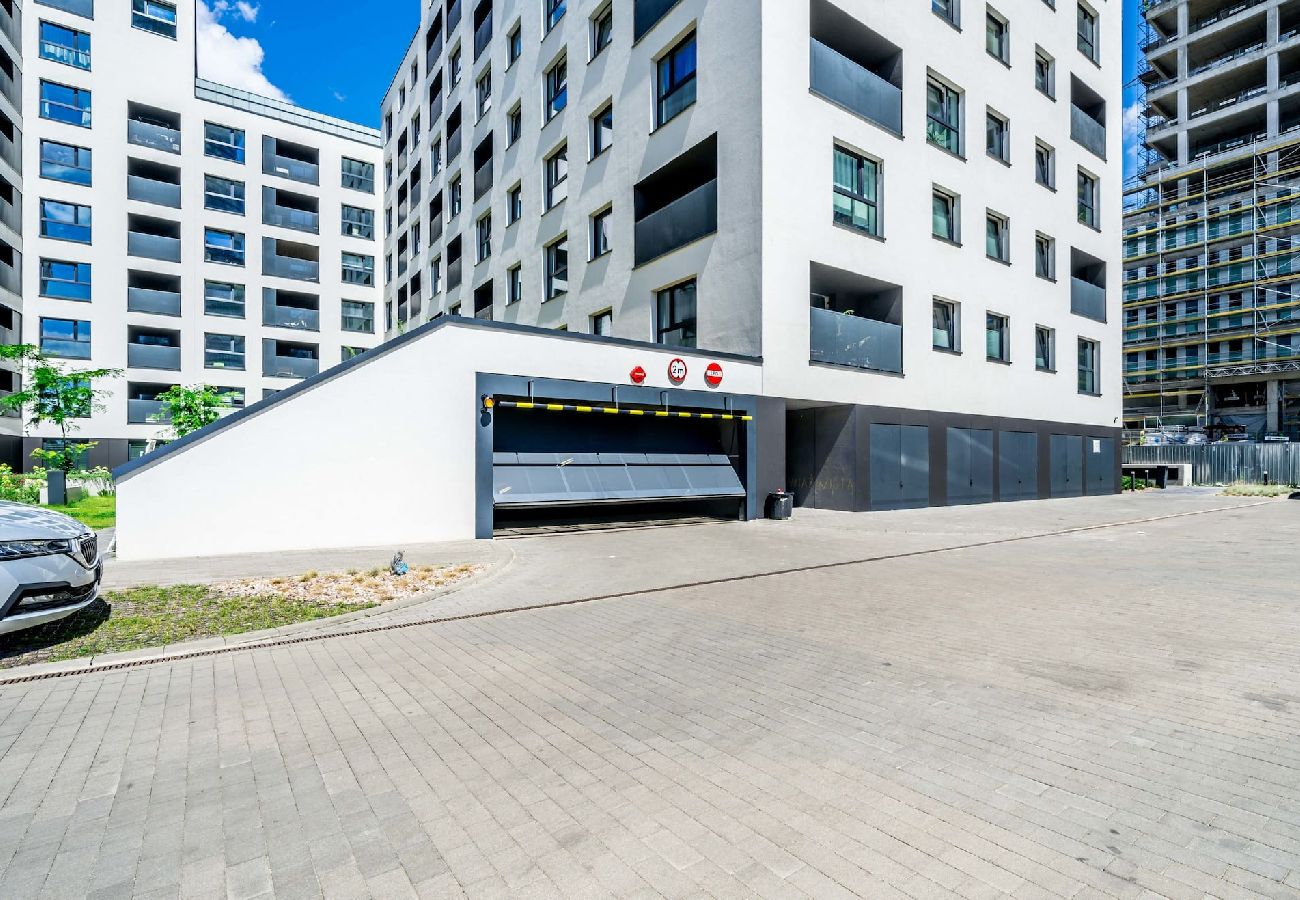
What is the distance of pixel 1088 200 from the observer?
26.6 m

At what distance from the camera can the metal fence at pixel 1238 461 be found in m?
33.4

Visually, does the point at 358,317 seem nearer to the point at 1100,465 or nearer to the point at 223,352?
the point at 223,352

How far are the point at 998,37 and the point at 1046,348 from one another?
10.8m

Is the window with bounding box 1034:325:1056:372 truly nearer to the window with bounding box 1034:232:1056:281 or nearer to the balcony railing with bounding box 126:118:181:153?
the window with bounding box 1034:232:1056:281

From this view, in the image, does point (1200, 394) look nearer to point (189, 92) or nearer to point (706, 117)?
point (706, 117)

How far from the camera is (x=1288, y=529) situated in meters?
14.9

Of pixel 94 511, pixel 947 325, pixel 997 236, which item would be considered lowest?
pixel 94 511

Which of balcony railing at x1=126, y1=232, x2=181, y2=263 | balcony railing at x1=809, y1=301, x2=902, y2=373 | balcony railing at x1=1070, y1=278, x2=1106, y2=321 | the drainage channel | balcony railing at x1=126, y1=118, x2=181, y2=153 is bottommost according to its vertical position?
the drainage channel

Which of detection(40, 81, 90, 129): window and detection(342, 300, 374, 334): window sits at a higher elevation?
detection(40, 81, 90, 129): window

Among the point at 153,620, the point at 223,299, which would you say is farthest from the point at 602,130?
the point at 223,299

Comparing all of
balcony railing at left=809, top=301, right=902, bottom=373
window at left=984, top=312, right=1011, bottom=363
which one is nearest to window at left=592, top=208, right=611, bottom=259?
balcony railing at left=809, top=301, right=902, bottom=373

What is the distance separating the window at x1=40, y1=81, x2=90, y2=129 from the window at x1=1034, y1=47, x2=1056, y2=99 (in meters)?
42.9

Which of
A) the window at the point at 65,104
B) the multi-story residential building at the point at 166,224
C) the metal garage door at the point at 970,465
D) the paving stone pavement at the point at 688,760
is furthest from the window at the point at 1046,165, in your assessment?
the window at the point at 65,104

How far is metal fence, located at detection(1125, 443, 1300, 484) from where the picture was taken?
3338 cm
